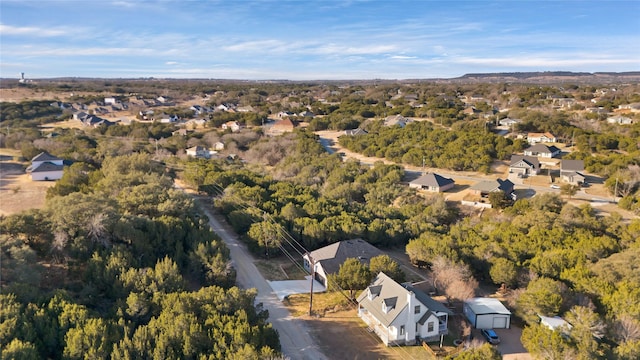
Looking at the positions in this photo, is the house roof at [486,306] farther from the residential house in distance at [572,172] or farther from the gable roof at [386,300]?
the residential house in distance at [572,172]

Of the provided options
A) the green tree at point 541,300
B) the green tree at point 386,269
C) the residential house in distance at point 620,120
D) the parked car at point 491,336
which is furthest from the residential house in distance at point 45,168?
the residential house in distance at point 620,120

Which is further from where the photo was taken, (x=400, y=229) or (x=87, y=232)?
(x=400, y=229)

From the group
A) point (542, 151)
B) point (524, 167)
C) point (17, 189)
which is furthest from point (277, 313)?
point (542, 151)

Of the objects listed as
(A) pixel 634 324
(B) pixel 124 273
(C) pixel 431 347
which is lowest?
(C) pixel 431 347

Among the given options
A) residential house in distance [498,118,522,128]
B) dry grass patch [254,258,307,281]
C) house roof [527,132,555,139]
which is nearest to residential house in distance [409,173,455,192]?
dry grass patch [254,258,307,281]

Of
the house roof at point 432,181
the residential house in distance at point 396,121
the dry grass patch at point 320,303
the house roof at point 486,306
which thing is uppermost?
the residential house in distance at point 396,121

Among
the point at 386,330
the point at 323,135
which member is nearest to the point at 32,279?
the point at 386,330

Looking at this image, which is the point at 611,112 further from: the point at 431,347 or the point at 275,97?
the point at 275,97
